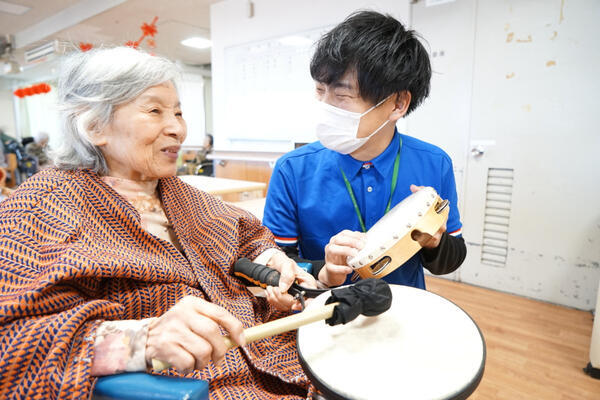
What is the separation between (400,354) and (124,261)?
637 millimetres

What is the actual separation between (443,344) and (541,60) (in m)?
2.82

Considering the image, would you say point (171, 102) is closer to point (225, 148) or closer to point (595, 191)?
point (595, 191)

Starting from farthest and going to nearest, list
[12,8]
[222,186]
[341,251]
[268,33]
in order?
[12,8] < [268,33] < [222,186] < [341,251]

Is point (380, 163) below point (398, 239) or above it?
above

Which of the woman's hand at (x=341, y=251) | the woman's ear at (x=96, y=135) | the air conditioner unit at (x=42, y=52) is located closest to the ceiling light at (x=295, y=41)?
the woman's ear at (x=96, y=135)

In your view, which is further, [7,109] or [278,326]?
[7,109]

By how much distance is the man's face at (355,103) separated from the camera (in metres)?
1.25

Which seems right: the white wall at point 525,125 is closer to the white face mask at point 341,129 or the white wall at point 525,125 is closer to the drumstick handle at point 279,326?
the white face mask at point 341,129

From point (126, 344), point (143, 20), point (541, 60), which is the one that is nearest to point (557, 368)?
point (541, 60)

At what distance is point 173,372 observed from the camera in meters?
0.85

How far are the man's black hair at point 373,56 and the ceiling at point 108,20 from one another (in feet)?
13.9

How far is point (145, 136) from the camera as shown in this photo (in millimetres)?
1009

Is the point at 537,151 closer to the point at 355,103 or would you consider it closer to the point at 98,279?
the point at 355,103

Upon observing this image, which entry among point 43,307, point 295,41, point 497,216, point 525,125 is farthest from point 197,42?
point 43,307
